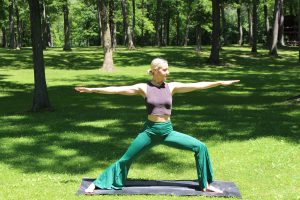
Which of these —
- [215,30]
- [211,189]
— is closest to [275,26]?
[215,30]

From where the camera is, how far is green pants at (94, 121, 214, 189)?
7879 mm

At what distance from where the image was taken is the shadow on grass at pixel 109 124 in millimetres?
11305

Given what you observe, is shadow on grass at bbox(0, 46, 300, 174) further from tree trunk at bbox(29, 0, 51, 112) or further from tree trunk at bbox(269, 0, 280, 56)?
tree trunk at bbox(269, 0, 280, 56)

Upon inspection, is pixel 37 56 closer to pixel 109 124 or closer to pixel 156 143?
pixel 109 124

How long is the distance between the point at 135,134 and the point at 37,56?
5.78m

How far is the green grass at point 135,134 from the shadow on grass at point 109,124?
3 cm

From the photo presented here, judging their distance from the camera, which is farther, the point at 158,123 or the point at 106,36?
the point at 106,36

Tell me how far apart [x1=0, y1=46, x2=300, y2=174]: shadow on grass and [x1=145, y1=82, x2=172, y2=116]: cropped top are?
2.85 m

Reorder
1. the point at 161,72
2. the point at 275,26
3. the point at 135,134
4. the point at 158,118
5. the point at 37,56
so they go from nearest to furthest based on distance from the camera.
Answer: the point at 161,72 → the point at 158,118 → the point at 135,134 → the point at 37,56 → the point at 275,26

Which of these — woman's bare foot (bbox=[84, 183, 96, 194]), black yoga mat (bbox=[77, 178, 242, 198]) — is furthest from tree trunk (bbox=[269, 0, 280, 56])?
woman's bare foot (bbox=[84, 183, 96, 194])

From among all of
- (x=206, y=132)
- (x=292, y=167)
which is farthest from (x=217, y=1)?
(x=292, y=167)

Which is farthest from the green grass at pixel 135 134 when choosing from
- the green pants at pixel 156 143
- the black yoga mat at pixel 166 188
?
the green pants at pixel 156 143

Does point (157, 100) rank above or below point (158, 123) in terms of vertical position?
above

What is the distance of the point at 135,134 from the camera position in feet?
44.4
